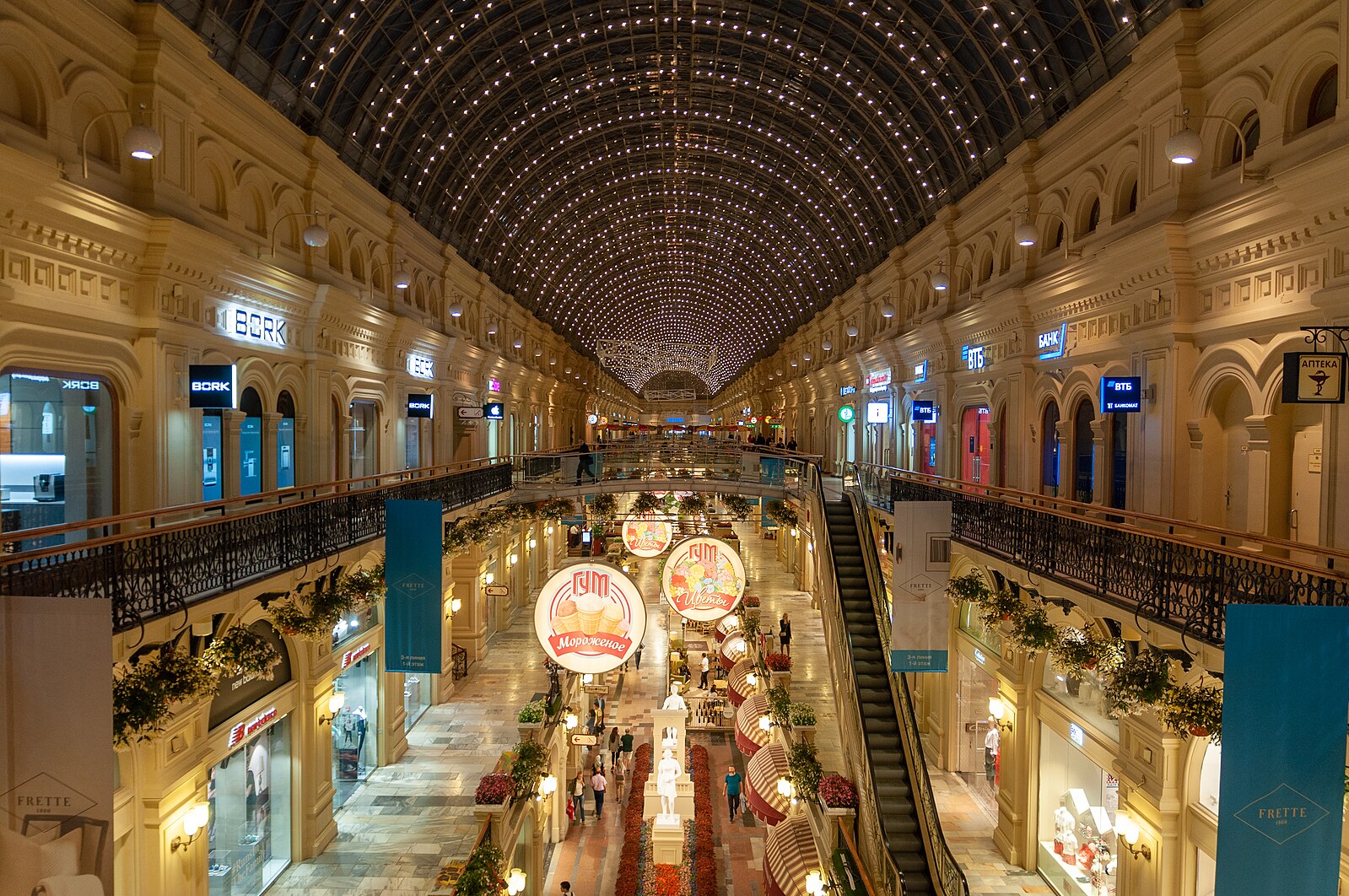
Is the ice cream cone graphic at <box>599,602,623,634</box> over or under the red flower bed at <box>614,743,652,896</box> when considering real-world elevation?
over

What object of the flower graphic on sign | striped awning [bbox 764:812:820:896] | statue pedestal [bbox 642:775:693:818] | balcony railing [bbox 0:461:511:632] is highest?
balcony railing [bbox 0:461:511:632]

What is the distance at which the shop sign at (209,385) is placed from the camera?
12516 mm

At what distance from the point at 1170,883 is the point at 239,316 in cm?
1737

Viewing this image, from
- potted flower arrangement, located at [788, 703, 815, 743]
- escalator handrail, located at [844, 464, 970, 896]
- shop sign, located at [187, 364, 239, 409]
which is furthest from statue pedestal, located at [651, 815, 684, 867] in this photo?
shop sign, located at [187, 364, 239, 409]

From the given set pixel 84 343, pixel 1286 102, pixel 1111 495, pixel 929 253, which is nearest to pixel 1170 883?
pixel 1111 495

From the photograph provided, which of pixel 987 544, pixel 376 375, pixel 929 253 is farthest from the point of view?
pixel 929 253

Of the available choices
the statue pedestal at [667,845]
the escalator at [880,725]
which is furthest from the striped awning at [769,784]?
the escalator at [880,725]

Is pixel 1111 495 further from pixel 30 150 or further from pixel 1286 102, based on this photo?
pixel 30 150

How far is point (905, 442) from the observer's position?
93.5ft

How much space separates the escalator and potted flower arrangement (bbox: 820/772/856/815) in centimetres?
59

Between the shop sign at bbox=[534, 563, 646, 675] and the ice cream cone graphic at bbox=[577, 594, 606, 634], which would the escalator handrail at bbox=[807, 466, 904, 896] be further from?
the ice cream cone graphic at bbox=[577, 594, 606, 634]

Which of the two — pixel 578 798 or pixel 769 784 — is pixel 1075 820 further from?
pixel 578 798

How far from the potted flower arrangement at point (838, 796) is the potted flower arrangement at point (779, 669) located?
18.7ft

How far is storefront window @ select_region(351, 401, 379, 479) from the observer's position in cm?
2097
